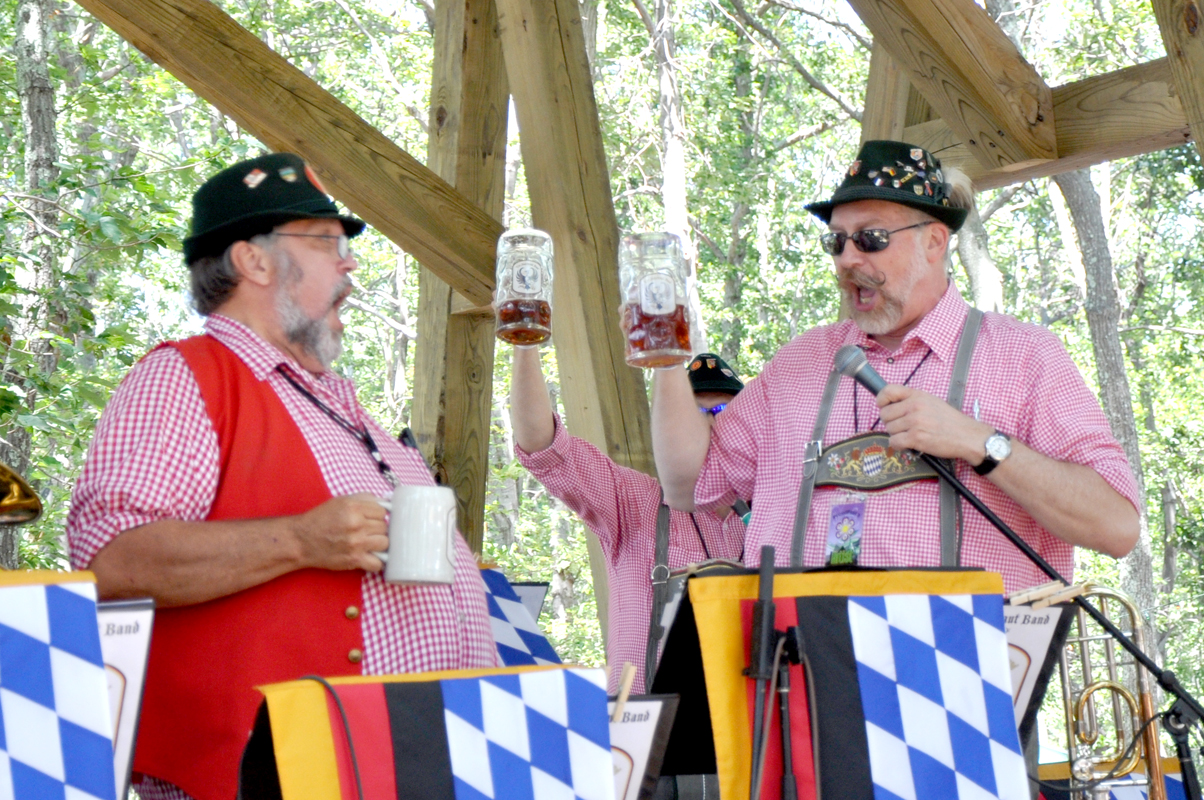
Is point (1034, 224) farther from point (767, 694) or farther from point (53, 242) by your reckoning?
point (767, 694)

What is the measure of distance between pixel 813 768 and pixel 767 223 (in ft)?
49.5

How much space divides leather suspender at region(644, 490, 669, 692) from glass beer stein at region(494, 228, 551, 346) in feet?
3.70

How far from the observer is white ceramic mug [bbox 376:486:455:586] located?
188 centimetres

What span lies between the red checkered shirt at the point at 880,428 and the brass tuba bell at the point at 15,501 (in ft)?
4.43

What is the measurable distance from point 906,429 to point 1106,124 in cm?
196

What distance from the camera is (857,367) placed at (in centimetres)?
228

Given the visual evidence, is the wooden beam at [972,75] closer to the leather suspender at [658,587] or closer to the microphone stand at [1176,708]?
the leather suspender at [658,587]

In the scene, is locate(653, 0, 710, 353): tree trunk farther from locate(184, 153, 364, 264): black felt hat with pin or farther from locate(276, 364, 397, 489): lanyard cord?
locate(276, 364, 397, 489): lanyard cord

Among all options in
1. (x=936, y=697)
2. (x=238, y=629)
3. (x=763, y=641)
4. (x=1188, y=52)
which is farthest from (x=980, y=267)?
(x=238, y=629)

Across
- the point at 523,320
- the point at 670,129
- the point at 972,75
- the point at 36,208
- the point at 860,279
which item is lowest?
the point at 523,320

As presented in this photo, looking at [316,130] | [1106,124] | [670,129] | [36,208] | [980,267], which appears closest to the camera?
[316,130]

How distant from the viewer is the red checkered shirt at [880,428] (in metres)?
2.44

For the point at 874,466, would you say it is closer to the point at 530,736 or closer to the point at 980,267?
the point at 530,736

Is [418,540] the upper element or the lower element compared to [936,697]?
upper
